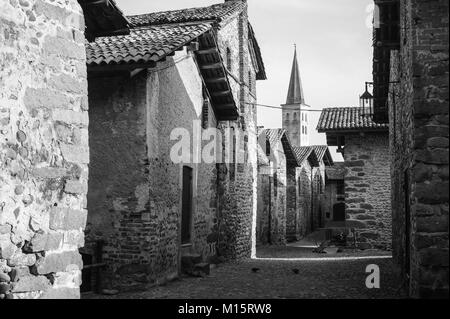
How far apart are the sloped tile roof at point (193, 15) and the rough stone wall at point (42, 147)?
8039 millimetres

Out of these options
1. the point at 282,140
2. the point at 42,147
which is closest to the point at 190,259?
the point at 42,147

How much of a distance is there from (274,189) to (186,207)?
1248cm

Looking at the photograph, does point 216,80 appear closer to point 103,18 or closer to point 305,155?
point 103,18

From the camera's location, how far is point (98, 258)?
28.5 ft

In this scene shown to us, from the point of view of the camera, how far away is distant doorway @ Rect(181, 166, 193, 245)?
10789 millimetres

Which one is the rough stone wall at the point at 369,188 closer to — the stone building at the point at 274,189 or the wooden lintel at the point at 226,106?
the stone building at the point at 274,189

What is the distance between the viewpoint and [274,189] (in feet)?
75.5

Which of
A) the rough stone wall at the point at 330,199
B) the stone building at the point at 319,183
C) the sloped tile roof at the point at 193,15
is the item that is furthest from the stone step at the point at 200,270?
the rough stone wall at the point at 330,199

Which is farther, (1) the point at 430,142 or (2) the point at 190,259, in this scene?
(2) the point at 190,259

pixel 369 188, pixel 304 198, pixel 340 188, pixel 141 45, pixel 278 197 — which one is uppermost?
pixel 141 45

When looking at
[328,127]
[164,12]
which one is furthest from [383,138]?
[164,12]

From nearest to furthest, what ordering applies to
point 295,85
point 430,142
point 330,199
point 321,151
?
point 430,142 → point 321,151 → point 330,199 → point 295,85
